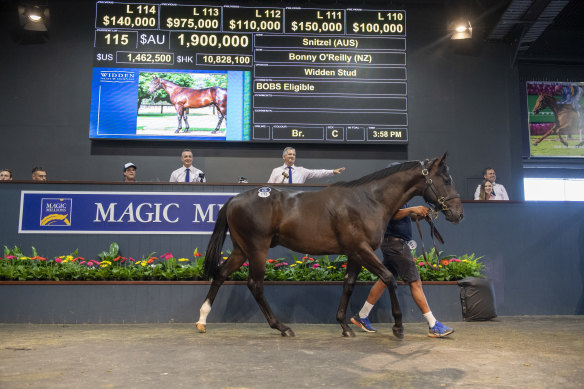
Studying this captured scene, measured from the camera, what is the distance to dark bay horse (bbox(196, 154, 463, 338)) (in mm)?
5707

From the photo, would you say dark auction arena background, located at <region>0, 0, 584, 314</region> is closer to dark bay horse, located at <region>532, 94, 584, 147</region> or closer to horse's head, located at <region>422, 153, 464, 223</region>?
dark bay horse, located at <region>532, 94, 584, 147</region>

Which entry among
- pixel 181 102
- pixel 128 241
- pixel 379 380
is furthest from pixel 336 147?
pixel 379 380

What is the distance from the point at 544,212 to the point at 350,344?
4.76 metres

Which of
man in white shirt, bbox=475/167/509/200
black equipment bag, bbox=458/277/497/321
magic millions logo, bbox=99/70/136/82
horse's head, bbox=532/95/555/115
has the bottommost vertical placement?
black equipment bag, bbox=458/277/497/321

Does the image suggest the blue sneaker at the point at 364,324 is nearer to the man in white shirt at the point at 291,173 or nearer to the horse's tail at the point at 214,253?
the horse's tail at the point at 214,253

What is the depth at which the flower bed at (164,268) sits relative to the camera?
6.91 m

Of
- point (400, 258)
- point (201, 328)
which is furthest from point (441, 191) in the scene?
point (201, 328)

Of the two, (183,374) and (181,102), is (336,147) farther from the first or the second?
(183,374)

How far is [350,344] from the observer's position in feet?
16.9

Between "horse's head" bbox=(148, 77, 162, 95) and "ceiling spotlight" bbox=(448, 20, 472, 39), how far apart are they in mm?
6819

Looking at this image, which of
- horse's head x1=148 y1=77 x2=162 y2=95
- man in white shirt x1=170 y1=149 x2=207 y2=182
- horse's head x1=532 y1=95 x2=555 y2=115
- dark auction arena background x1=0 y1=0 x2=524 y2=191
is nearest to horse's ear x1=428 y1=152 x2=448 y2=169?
man in white shirt x1=170 y1=149 x2=207 y2=182

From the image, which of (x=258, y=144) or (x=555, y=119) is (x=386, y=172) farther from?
(x=555, y=119)

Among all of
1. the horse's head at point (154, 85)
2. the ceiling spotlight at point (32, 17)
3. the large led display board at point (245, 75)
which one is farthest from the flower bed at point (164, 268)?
the ceiling spotlight at point (32, 17)

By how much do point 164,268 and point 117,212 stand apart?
4.18 feet
